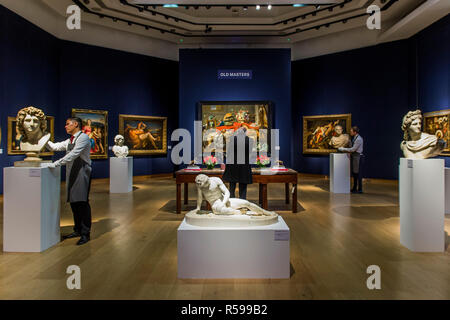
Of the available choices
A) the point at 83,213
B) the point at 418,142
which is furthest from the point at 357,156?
the point at 83,213

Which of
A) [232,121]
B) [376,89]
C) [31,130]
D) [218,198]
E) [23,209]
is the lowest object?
[23,209]

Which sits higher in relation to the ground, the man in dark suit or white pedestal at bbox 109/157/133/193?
the man in dark suit

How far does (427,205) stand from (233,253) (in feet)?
9.55

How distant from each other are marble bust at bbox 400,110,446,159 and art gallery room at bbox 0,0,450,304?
0.09ft

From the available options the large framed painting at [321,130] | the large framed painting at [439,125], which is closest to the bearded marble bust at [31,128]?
the large framed painting at [439,125]

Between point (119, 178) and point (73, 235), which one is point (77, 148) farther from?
point (119, 178)

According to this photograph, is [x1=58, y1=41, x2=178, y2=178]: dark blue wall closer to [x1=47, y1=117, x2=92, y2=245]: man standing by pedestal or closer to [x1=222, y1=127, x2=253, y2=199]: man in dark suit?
[x1=47, y1=117, x2=92, y2=245]: man standing by pedestal

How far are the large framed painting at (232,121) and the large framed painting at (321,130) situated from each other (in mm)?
2441

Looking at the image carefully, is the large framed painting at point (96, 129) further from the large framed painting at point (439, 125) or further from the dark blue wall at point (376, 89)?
the large framed painting at point (439, 125)

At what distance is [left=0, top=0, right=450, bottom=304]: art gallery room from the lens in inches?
139

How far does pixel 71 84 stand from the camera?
1215cm

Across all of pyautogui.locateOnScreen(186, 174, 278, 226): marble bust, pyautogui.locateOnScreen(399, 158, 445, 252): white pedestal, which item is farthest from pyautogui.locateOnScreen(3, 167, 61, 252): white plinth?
pyautogui.locateOnScreen(399, 158, 445, 252): white pedestal

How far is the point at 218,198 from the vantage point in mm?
3930

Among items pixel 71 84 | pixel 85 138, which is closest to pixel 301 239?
pixel 85 138
